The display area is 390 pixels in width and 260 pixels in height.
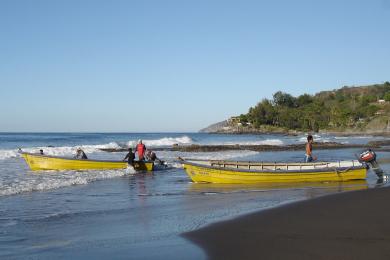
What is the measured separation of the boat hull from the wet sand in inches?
216

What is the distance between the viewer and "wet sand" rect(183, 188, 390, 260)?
7.44 metres

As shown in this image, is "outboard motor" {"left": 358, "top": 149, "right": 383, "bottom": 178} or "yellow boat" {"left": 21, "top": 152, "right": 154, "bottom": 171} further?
"yellow boat" {"left": 21, "top": 152, "right": 154, "bottom": 171}

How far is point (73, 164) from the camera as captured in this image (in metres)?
24.8

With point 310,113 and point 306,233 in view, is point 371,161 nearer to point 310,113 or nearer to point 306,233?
point 306,233

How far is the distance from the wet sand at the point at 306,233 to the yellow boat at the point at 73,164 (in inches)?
533

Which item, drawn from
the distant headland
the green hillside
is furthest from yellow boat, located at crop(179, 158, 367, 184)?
the green hillside

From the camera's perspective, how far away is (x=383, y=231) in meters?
8.77

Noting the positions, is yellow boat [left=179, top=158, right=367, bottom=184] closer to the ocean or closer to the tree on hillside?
the ocean

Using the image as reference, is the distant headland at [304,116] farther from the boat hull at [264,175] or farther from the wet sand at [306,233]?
the wet sand at [306,233]

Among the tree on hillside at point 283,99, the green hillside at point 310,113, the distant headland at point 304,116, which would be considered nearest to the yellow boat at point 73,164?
the distant headland at point 304,116

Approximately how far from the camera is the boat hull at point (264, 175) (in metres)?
17.9

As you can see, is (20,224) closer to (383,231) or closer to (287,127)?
(383,231)

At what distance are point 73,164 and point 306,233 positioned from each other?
1806 centimetres

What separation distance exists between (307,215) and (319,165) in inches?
369
